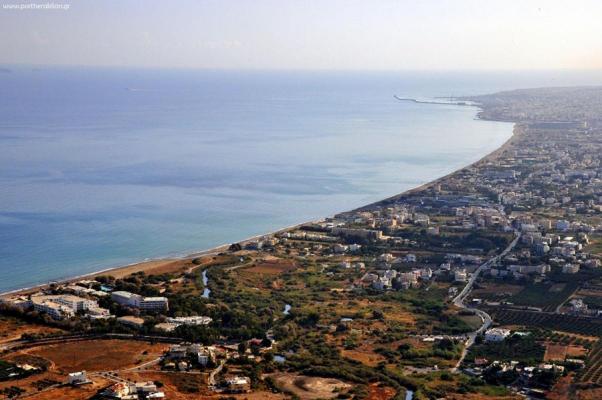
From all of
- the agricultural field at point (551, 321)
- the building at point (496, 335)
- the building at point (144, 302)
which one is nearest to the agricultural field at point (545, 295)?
the agricultural field at point (551, 321)

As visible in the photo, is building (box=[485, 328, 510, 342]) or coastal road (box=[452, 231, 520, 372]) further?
building (box=[485, 328, 510, 342])

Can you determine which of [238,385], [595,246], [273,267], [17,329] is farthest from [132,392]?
[595,246]

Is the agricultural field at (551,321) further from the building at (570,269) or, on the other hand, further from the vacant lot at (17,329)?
the vacant lot at (17,329)

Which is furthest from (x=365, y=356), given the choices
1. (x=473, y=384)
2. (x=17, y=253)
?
(x=17, y=253)

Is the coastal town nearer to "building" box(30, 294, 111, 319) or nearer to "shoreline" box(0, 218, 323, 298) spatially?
"building" box(30, 294, 111, 319)

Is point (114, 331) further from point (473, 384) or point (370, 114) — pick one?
point (370, 114)

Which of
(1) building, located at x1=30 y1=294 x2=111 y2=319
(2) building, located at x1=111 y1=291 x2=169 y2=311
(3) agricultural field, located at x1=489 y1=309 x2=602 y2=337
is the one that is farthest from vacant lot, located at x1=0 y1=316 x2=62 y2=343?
(3) agricultural field, located at x1=489 y1=309 x2=602 y2=337
